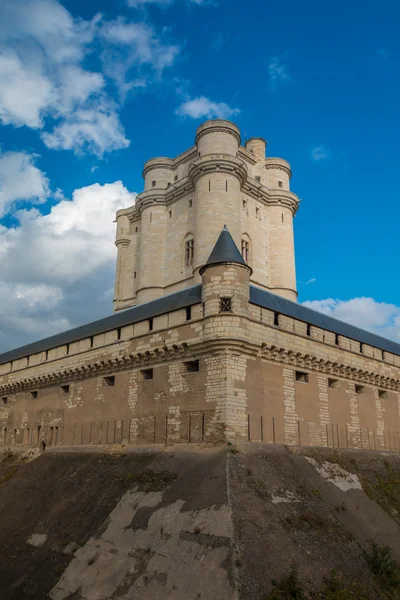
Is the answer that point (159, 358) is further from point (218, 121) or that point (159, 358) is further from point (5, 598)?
point (218, 121)

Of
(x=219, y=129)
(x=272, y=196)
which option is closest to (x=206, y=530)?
(x=219, y=129)

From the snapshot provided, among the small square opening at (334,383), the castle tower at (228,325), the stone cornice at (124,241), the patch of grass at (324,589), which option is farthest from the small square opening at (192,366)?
the stone cornice at (124,241)

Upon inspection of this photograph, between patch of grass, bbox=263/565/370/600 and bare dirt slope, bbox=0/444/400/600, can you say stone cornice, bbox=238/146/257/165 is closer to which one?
bare dirt slope, bbox=0/444/400/600

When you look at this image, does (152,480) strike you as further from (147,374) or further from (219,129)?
(219,129)

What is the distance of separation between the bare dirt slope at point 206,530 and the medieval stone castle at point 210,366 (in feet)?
5.26

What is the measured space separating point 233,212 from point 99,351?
1646 centimetres

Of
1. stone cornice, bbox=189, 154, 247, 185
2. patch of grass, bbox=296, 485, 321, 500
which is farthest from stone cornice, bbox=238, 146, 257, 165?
patch of grass, bbox=296, 485, 321, 500

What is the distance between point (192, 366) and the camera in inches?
754

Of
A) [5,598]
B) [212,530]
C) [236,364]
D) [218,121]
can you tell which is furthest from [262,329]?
[218,121]

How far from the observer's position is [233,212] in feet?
115

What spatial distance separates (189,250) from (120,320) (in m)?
14.4

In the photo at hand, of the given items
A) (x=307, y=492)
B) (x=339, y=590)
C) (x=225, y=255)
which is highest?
(x=225, y=255)

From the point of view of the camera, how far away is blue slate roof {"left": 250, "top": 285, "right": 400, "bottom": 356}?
20.6m

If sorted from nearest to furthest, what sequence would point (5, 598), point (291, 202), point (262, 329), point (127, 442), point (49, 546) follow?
point (5, 598) → point (49, 546) → point (262, 329) → point (127, 442) → point (291, 202)
